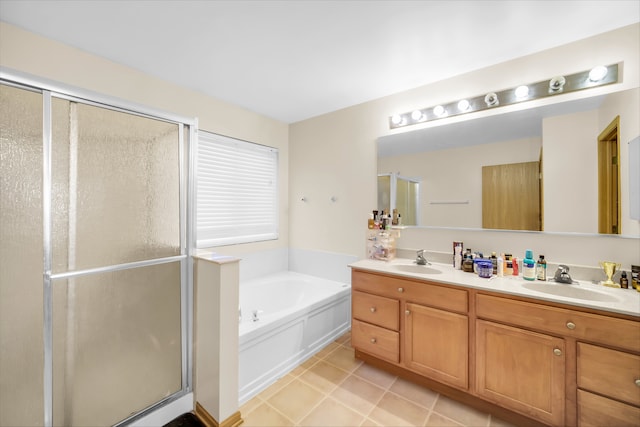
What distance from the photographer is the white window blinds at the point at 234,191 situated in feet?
8.94

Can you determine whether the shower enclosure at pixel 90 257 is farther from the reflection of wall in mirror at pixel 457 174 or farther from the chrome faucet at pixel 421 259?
the reflection of wall in mirror at pixel 457 174

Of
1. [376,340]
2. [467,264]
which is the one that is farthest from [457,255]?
[376,340]

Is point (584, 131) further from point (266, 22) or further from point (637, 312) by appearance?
point (266, 22)

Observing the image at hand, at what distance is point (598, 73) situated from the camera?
1714 mm

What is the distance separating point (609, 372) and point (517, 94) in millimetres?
1834

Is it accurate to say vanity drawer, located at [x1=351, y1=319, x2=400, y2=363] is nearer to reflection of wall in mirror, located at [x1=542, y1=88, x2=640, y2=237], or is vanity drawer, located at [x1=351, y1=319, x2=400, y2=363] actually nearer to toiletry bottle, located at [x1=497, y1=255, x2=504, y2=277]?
toiletry bottle, located at [x1=497, y1=255, x2=504, y2=277]

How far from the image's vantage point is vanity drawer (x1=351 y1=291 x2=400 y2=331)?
204cm

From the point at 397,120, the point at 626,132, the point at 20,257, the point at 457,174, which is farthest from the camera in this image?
the point at 397,120

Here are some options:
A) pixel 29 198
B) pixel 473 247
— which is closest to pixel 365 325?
pixel 473 247

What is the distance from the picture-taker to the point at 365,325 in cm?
220

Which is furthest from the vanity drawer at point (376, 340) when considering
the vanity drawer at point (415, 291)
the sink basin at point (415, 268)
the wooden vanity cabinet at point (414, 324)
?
the sink basin at point (415, 268)

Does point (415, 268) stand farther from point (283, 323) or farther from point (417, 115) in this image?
point (417, 115)

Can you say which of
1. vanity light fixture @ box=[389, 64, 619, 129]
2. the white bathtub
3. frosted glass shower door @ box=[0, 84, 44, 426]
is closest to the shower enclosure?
frosted glass shower door @ box=[0, 84, 44, 426]

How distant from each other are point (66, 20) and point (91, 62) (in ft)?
1.22
